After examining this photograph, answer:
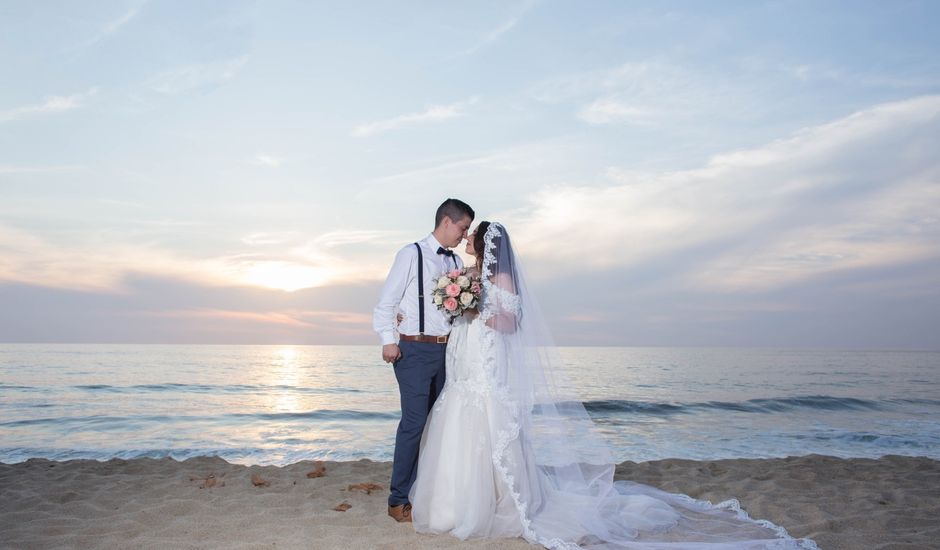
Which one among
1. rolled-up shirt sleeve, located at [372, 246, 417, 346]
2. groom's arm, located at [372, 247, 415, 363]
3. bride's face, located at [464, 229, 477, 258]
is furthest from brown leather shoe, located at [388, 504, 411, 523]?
bride's face, located at [464, 229, 477, 258]

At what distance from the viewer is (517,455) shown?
439cm

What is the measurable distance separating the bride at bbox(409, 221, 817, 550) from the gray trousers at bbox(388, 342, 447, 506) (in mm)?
92

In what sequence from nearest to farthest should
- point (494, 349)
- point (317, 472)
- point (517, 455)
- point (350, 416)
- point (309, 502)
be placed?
point (517, 455), point (494, 349), point (309, 502), point (317, 472), point (350, 416)

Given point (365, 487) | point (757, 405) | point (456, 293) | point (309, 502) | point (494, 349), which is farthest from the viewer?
point (757, 405)

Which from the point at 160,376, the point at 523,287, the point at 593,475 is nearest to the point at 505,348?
the point at 523,287

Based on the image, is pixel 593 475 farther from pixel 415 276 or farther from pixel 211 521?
pixel 211 521

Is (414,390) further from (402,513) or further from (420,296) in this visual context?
(402,513)

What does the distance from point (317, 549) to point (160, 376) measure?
24.8 meters

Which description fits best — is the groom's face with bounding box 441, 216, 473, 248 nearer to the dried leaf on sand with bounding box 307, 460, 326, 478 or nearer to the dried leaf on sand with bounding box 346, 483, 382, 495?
the dried leaf on sand with bounding box 346, 483, 382, 495

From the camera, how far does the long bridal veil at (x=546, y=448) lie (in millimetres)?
4305

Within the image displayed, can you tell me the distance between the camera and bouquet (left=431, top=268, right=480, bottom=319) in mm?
4184

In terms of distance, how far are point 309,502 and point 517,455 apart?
2.17 meters

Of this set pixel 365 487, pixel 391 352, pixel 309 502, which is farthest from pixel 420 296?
pixel 365 487

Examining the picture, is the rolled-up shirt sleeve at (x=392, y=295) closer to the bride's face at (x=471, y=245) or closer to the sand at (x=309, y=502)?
the bride's face at (x=471, y=245)
